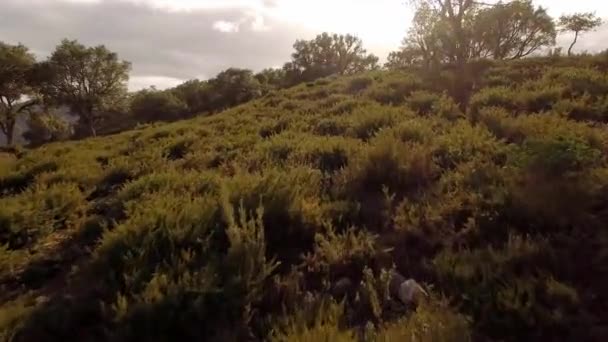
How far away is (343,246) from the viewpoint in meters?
→ 4.14

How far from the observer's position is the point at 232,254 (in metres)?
3.85

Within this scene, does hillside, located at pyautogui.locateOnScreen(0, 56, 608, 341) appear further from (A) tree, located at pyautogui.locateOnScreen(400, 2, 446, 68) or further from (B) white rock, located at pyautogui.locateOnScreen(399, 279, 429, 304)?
(A) tree, located at pyautogui.locateOnScreen(400, 2, 446, 68)

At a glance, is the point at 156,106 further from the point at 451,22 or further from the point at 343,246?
the point at 343,246

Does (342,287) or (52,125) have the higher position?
(342,287)

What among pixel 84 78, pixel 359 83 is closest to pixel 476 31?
pixel 359 83

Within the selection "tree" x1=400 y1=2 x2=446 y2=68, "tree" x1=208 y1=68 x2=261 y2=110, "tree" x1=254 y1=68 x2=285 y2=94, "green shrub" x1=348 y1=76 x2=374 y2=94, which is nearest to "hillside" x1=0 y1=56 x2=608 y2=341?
"green shrub" x1=348 y1=76 x2=374 y2=94

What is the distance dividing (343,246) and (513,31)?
38.8 meters

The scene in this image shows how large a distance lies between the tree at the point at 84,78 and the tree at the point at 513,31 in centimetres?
3576

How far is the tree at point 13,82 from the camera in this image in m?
41.2

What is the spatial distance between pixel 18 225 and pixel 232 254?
3.68m

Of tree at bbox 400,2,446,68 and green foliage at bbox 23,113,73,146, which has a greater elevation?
tree at bbox 400,2,446,68

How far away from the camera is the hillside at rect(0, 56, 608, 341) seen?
3.11 meters

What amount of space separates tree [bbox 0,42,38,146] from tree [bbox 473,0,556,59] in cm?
3968

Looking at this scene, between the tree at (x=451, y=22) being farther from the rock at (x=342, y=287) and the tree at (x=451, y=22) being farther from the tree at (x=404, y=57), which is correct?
the rock at (x=342, y=287)
